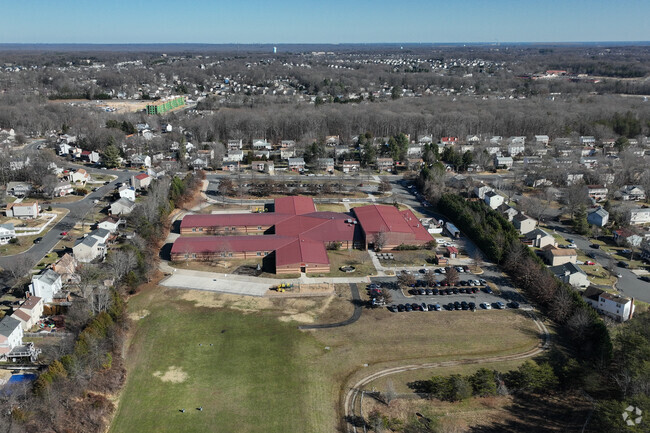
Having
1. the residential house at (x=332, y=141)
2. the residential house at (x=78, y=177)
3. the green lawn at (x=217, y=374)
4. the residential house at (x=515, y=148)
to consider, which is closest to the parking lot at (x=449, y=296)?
the green lawn at (x=217, y=374)

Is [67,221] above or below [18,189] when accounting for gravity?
below

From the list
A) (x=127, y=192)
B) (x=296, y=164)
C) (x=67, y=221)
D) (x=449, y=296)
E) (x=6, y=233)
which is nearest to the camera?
(x=449, y=296)

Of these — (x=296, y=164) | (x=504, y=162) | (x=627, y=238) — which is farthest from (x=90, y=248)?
(x=504, y=162)

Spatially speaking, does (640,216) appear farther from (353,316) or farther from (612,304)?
(353,316)

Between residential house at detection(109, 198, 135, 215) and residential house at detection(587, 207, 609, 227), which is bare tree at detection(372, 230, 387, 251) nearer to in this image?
residential house at detection(587, 207, 609, 227)

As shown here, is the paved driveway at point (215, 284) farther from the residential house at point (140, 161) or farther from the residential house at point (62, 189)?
the residential house at point (140, 161)

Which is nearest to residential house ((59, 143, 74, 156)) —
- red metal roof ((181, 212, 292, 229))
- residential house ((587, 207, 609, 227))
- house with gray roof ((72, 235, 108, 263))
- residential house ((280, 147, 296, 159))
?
residential house ((280, 147, 296, 159))
